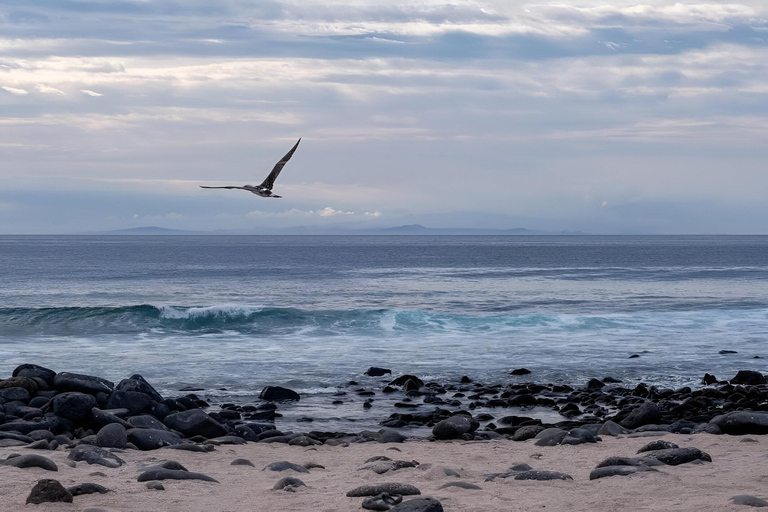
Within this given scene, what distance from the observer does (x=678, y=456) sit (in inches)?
371

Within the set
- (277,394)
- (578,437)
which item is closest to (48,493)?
(578,437)

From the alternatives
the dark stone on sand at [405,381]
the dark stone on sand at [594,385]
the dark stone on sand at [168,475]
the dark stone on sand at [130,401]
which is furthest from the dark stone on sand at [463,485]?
the dark stone on sand at [594,385]

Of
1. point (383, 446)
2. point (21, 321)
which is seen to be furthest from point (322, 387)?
point (21, 321)

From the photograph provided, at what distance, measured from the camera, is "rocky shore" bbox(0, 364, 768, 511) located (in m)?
8.76

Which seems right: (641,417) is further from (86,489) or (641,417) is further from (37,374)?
(37,374)

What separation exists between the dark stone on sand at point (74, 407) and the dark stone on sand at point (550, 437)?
7.40m

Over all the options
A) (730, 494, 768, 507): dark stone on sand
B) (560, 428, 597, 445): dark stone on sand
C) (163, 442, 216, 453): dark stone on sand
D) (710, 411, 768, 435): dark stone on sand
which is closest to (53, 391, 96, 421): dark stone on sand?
(163, 442, 216, 453): dark stone on sand

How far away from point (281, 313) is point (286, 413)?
1867cm

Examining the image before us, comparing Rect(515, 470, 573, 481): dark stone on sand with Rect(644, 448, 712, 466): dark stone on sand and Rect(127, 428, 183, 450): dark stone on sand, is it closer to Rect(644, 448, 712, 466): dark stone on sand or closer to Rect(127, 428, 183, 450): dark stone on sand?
Rect(644, 448, 712, 466): dark stone on sand

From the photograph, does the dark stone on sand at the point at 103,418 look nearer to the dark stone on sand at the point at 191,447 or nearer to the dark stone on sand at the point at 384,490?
the dark stone on sand at the point at 191,447

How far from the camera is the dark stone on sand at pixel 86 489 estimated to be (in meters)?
7.78

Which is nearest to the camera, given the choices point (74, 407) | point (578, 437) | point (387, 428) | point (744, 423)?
point (578, 437)

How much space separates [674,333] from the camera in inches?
1097

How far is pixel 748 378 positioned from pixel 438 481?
12.7m
